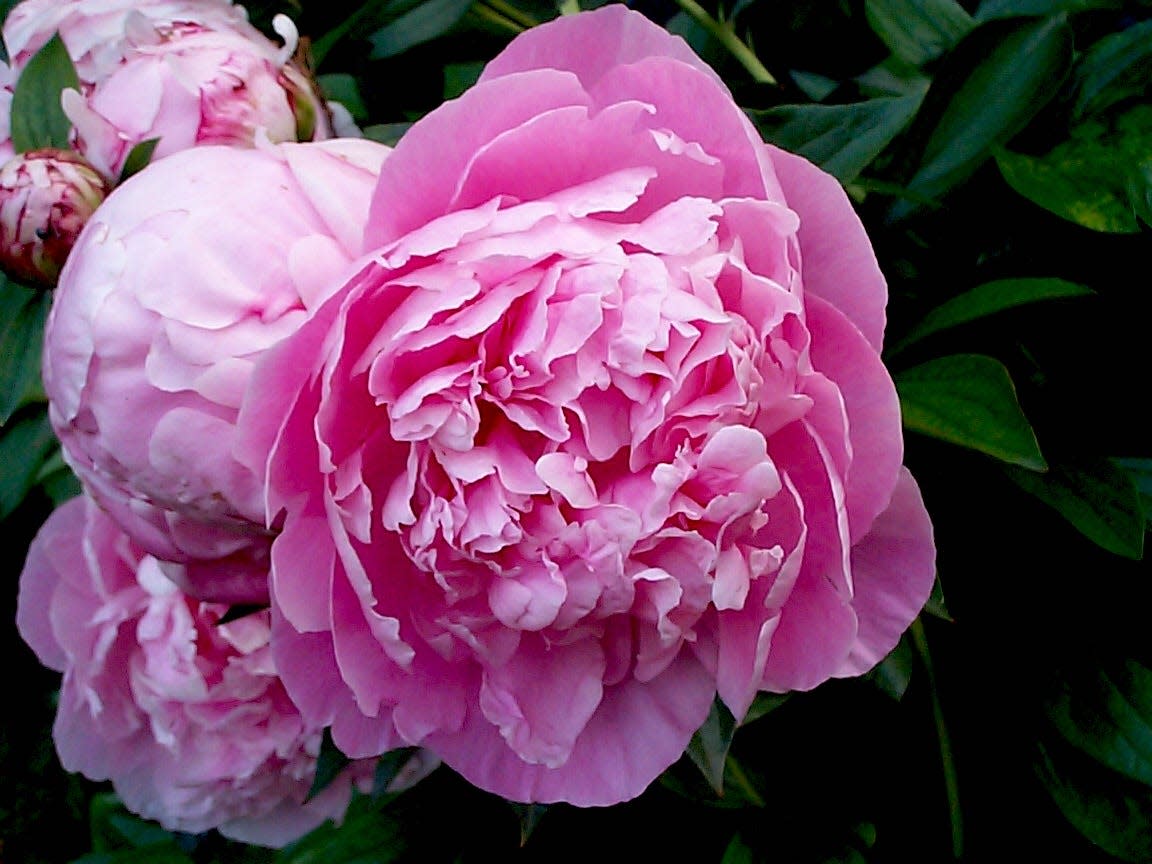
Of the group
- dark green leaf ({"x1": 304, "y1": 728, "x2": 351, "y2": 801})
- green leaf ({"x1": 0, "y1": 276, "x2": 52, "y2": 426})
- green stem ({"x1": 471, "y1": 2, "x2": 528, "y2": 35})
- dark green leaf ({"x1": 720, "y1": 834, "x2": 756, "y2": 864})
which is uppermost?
green stem ({"x1": 471, "y1": 2, "x2": 528, "y2": 35})

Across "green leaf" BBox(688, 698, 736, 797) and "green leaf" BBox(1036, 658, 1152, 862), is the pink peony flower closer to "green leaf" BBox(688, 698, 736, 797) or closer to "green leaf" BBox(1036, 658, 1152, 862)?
"green leaf" BBox(688, 698, 736, 797)

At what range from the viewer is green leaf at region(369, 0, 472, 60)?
72 centimetres

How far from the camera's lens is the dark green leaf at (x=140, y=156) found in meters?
0.48

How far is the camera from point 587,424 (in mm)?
389

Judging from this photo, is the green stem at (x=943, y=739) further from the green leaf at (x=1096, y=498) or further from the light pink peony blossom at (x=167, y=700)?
the light pink peony blossom at (x=167, y=700)

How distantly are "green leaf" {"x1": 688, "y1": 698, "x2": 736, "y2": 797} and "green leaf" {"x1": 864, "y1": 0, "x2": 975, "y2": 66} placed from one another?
1.43ft

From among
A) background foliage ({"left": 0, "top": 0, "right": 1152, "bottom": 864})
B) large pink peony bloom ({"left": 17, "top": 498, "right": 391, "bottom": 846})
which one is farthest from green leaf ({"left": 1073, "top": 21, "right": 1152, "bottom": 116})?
large pink peony bloom ({"left": 17, "top": 498, "right": 391, "bottom": 846})

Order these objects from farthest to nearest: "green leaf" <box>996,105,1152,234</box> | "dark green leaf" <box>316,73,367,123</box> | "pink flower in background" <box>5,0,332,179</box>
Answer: "dark green leaf" <box>316,73,367,123</box>, "green leaf" <box>996,105,1152,234</box>, "pink flower in background" <box>5,0,332,179</box>

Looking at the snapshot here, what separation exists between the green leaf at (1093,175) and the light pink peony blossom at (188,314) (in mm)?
359

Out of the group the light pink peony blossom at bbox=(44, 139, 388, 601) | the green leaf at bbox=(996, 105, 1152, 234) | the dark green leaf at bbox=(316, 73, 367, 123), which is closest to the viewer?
the light pink peony blossom at bbox=(44, 139, 388, 601)

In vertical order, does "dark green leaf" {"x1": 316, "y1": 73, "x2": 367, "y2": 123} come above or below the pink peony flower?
below

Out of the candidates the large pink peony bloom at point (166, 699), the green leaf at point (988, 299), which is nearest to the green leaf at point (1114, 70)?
the green leaf at point (988, 299)

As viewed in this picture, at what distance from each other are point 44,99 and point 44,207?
0.09 meters

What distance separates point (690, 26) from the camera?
82cm
